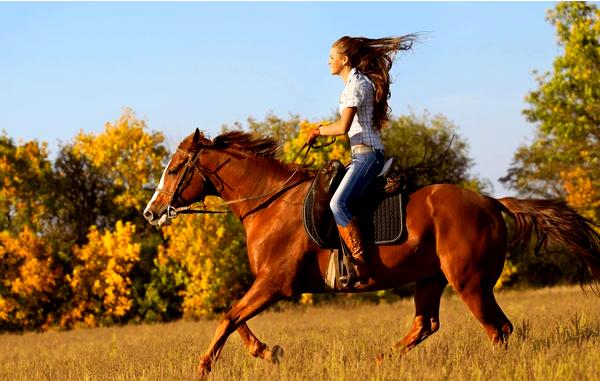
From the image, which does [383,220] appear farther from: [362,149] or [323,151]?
[323,151]

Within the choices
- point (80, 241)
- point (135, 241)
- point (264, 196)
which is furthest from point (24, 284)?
point (264, 196)

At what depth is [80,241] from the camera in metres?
49.1

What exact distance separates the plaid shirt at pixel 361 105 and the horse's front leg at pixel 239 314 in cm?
181

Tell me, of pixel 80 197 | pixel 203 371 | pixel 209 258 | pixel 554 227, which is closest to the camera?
pixel 203 371

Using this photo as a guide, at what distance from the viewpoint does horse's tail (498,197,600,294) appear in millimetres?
9227

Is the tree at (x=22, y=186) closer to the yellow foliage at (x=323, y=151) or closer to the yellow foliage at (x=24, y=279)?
the yellow foliage at (x=24, y=279)

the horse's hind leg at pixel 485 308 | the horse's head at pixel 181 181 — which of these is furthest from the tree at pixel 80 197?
the horse's hind leg at pixel 485 308

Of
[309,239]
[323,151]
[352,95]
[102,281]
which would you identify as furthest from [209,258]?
[352,95]

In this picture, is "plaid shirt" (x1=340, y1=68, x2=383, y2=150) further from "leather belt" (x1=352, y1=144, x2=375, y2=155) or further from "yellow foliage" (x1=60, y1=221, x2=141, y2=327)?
"yellow foliage" (x1=60, y1=221, x2=141, y2=327)

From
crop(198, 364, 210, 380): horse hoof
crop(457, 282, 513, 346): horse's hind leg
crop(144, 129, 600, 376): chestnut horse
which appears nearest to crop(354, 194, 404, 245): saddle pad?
crop(144, 129, 600, 376): chestnut horse

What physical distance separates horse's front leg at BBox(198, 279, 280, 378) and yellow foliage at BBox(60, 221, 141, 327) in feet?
102

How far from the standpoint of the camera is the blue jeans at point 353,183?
824cm

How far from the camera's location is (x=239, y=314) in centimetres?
814

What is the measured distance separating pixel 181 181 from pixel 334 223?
1.87m
